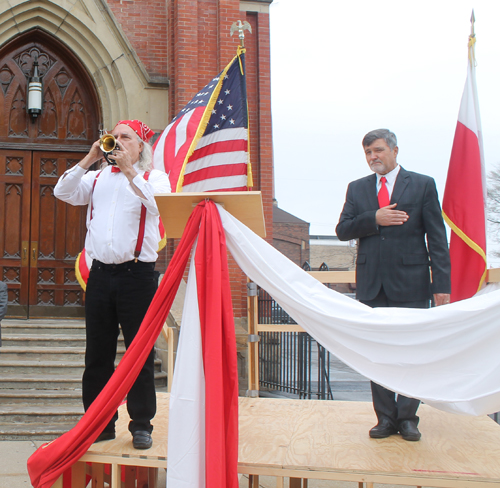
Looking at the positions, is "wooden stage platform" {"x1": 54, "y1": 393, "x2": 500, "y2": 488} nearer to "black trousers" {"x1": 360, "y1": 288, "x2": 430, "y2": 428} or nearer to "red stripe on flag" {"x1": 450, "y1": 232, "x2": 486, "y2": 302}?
"black trousers" {"x1": 360, "y1": 288, "x2": 430, "y2": 428}

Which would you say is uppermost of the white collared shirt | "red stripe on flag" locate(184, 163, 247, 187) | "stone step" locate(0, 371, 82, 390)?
"red stripe on flag" locate(184, 163, 247, 187)

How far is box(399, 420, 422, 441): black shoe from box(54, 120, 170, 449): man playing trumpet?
1.55 metres

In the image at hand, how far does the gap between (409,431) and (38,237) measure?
23.8 ft

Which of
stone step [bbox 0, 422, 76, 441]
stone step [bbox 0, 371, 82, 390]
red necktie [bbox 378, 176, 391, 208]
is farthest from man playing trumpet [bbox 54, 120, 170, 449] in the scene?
stone step [bbox 0, 371, 82, 390]

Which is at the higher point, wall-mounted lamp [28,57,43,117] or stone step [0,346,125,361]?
wall-mounted lamp [28,57,43,117]

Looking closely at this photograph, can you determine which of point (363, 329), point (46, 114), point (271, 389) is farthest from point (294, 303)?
point (46, 114)

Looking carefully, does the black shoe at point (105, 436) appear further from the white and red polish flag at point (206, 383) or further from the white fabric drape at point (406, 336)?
the white fabric drape at point (406, 336)

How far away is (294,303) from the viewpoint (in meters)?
3.01

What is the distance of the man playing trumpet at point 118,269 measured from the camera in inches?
131

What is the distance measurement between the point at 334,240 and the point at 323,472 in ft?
186

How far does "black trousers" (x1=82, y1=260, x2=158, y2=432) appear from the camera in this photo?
130 inches

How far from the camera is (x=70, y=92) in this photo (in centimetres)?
929

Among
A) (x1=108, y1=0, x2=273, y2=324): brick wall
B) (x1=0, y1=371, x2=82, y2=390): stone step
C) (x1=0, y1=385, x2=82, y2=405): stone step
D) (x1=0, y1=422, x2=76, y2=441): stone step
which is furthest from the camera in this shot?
(x1=108, y1=0, x2=273, y2=324): brick wall

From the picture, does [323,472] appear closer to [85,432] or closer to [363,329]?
[363,329]
